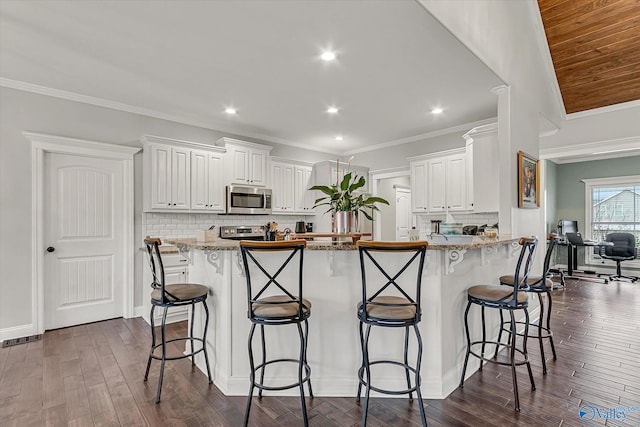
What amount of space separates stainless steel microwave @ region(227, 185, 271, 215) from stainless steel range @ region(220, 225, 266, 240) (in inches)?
10.3

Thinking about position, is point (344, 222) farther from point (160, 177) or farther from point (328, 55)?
point (160, 177)

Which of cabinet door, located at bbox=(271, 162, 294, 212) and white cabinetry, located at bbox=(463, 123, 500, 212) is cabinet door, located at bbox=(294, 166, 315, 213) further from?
white cabinetry, located at bbox=(463, 123, 500, 212)

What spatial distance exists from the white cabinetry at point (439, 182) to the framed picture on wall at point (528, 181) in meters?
1.07

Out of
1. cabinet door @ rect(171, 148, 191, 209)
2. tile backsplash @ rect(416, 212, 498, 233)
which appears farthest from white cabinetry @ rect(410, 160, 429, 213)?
cabinet door @ rect(171, 148, 191, 209)

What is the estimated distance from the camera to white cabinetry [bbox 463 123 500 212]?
170 inches

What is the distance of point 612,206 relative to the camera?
25.0 feet

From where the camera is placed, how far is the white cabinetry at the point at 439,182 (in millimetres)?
5121

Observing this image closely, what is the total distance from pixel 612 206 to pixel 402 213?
498cm

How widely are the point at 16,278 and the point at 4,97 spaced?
1.98 m

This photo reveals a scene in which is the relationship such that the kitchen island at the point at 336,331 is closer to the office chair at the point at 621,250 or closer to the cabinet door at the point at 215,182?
the cabinet door at the point at 215,182

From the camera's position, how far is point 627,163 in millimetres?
7309

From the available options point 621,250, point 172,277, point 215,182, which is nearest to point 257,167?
point 215,182

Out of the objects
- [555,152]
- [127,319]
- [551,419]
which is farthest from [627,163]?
[127,319]

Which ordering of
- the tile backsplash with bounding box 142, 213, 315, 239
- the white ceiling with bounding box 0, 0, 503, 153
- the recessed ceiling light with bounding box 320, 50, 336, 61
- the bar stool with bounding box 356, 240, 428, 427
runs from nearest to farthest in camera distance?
the bar stool with bounding box 356, 240, 428, 427 → the white ceiling with bounding box 0, 0, 503, 153 → the recessed ceiling light with bounding box 320, 50, 336, 61 → the tile backsplash with bounding box 142, 213, 315, 239
